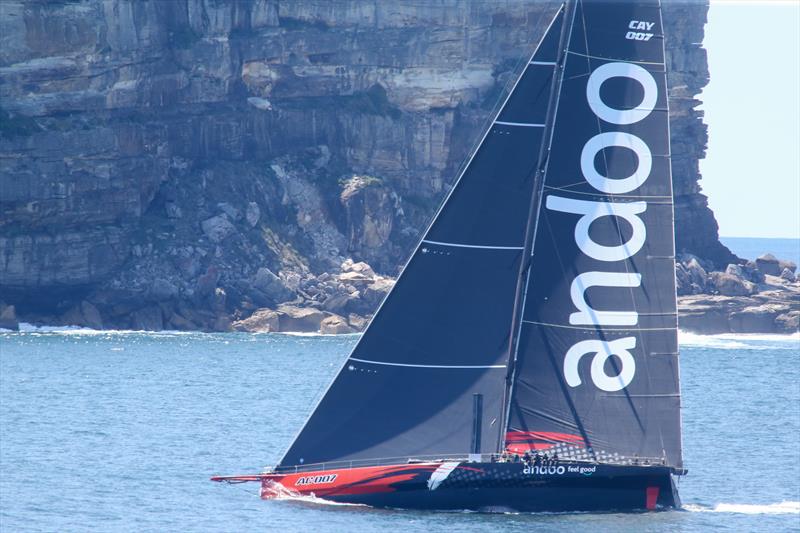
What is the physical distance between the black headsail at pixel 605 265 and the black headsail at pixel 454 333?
0.47 m

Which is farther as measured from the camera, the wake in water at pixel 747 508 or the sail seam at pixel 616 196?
the wake in water at pixel 747 508

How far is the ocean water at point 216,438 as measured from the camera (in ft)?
89.3

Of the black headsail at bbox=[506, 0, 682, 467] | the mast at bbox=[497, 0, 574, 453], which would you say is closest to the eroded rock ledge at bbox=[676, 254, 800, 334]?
the black headsail at bbox=[506, 0, 682, 467]

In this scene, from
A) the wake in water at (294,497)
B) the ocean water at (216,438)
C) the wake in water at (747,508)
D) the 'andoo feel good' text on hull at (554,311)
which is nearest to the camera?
the ocean water at (216,438)

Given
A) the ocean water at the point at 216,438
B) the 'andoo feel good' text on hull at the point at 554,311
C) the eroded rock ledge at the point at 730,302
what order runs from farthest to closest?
1. the eroded rock ledge at the point at 730,302
2. the 'andoo feel good' text on hull at the point at 554,311
3. the ocean water at the point at 216,438

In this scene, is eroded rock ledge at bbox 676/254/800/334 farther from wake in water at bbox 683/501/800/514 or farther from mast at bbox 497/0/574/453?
mast at bbox 497/0/574/453

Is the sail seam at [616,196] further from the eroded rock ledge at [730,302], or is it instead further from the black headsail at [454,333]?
the eroded rock ledge at [730,302]

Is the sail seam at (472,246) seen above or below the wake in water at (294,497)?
above

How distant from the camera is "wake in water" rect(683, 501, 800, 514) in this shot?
2950 centimetres

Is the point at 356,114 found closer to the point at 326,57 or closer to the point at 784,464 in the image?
the point at 326,57

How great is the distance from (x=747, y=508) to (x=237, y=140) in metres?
63.3

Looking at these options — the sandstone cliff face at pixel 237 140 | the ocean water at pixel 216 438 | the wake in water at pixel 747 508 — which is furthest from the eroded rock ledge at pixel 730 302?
the wake in water at pixel 747 508

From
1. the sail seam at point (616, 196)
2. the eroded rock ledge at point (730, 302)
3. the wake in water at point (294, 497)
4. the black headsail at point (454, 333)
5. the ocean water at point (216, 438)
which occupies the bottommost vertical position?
the eroded rock ledge at point (730, 302)

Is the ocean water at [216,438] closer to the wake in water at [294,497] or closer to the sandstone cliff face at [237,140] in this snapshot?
the wake in water at [294,497]
